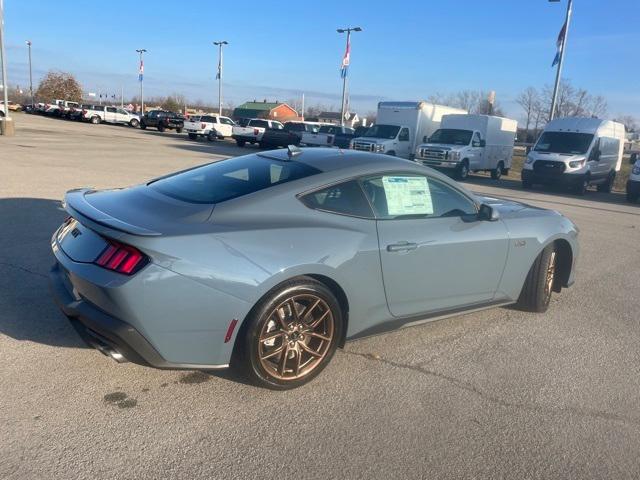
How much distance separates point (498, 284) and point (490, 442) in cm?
181

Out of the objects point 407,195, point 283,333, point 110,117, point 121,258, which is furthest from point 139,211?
point 110,117

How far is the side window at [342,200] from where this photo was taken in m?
3.66

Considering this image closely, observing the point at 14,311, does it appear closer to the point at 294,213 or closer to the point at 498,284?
the point at 294,213

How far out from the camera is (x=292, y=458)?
2838 millimetres

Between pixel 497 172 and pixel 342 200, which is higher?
pixel 342 200

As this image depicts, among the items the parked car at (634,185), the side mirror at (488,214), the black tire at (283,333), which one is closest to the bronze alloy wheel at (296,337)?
the black tire at (283,333)

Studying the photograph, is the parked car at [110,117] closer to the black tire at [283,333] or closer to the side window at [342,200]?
the side window at [342,200]

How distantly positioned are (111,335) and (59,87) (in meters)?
91.4

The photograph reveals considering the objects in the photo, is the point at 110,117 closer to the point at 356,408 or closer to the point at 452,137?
the point at 452,137

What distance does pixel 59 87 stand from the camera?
82875mm

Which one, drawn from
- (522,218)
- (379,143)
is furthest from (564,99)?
(522,218)

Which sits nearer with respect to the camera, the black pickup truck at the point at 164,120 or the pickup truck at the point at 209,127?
the pickup truck at the point at 209,127

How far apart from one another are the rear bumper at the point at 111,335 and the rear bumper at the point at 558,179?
1797 centimetres

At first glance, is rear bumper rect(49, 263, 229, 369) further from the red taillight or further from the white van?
the white van
